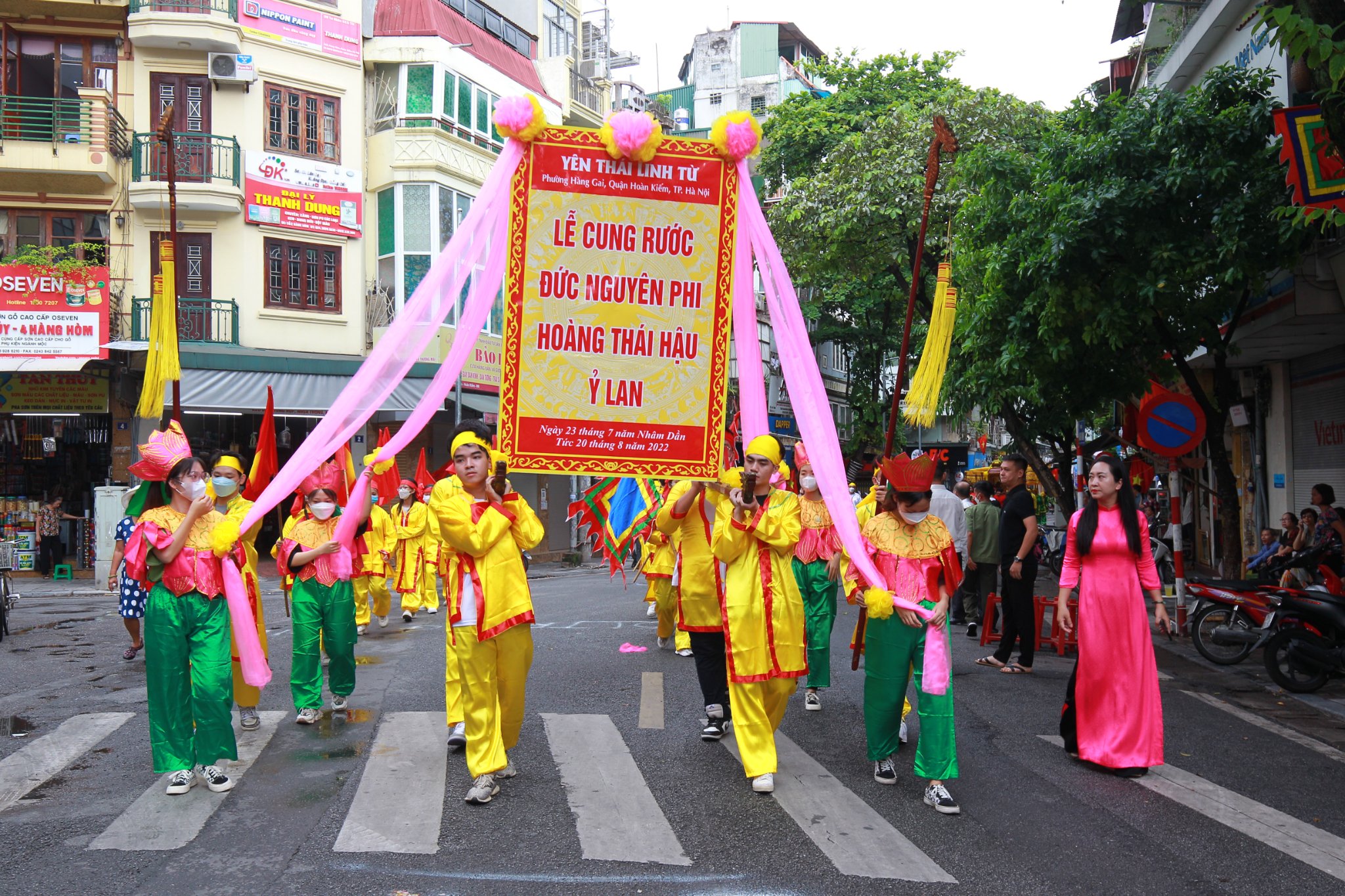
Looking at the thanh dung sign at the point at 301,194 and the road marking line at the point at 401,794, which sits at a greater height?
the thanh dung sign at the point at 301,194

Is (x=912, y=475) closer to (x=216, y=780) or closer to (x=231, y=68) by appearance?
(x=216, y=780)

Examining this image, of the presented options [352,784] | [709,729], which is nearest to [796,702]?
[709,729]

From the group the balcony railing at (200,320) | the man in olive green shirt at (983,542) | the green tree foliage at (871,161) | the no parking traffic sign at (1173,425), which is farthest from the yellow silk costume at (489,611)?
the balcony railing at (200,320)

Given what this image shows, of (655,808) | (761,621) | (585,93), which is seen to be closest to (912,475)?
(761,621)

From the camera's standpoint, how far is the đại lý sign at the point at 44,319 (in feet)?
62.4

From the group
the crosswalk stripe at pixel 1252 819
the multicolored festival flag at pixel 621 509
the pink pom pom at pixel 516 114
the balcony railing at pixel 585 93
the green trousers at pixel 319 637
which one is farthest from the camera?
the balcony railing at pixel 585 93

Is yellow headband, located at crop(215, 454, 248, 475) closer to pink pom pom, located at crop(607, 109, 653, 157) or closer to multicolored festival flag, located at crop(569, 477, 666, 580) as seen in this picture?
pink pom pom, located at crop(607, 109, 653, 157)

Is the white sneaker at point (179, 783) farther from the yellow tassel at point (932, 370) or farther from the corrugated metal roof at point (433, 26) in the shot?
the corrugated metal roof at point (433, 26)

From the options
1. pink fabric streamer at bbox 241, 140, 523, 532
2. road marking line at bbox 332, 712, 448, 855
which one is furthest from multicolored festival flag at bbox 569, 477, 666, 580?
pink fabric streamer at bbox 241, 140, 523, 532

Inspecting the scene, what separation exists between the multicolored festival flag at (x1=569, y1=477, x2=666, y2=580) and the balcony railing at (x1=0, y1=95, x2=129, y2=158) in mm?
12721

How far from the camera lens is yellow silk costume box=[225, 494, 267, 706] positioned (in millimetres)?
6219

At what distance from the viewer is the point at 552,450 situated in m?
5.81

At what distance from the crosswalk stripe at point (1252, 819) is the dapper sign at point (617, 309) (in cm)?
296

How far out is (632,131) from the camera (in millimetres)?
5730
